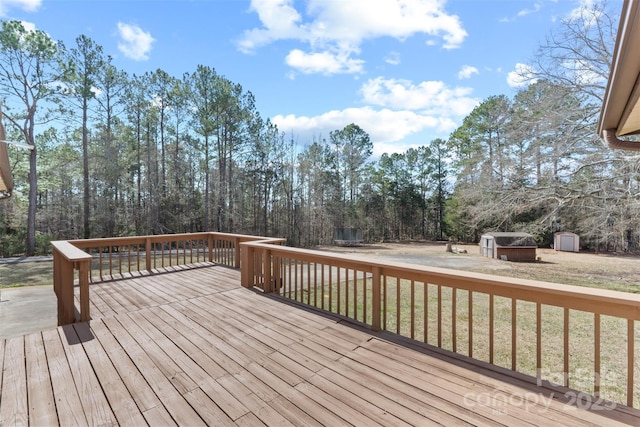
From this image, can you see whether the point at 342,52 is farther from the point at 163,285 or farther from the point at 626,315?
the point at 626,315

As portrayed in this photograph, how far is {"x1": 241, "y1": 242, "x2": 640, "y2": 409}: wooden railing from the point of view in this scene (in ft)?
5.90

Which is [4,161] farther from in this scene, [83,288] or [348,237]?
[348,237]

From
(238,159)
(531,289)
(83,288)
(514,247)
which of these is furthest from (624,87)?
(238,159)

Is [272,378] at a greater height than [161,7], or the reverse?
[161,7]

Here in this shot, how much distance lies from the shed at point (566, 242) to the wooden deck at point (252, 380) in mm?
20696

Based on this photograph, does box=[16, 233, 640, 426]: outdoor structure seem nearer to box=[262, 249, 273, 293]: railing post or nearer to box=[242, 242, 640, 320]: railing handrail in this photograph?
box=[242, 242, 640, 320]: railing handrail

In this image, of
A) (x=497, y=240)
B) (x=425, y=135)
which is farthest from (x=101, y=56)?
(x=425, y=135)

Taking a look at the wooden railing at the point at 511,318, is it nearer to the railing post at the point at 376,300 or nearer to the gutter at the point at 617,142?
the railing post at the point at 376,300

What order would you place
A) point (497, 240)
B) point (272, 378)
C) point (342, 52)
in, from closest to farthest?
point (272, 378) < point (342, 52) < point (497, 240)

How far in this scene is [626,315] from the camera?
1646 mm

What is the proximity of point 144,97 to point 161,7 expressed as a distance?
1100cm

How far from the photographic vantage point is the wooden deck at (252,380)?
5.43 feet

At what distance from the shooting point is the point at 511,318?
316 centimetres

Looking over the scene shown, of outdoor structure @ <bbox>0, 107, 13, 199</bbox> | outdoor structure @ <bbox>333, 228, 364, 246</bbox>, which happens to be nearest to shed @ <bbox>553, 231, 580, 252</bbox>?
outdoor structure @ <bbox>333, 228, 364, 246</bbox>
